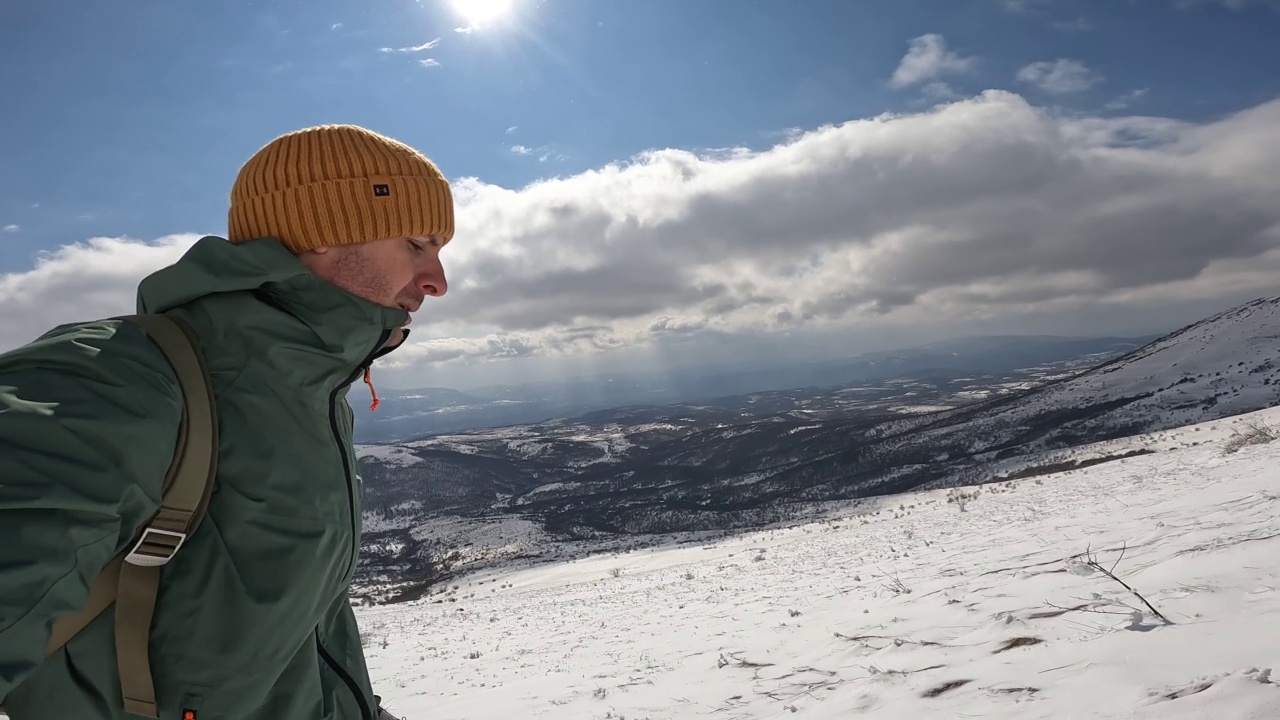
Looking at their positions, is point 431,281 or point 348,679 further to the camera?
point 431,281

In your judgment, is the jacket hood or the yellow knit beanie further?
the yellow knit beanie

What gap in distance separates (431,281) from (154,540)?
0.93 metres

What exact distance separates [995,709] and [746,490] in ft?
300

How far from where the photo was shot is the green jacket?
88 cm

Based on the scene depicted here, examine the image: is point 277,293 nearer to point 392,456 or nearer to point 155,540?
point 155,540

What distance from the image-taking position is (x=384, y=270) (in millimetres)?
1676

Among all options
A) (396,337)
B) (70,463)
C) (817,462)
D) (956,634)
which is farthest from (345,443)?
(817,462)

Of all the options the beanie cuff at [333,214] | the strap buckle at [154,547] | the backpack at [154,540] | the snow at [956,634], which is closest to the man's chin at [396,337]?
the beanie cuff at [333,214]

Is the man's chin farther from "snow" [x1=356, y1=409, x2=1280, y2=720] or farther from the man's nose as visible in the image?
"snow" [x1=356, y1=409, x2=1280, y2=720]

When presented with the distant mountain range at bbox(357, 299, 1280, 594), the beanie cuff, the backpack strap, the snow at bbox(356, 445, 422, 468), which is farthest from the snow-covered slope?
the snow at bbox(356, 445, 422, 468)

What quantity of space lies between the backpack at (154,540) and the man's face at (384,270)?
1.69ft

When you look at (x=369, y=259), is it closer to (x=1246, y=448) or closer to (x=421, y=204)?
(x=421, y=204)

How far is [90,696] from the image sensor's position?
3.53 ft

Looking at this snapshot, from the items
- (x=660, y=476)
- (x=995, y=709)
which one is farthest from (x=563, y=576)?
(x=660, y=476)
